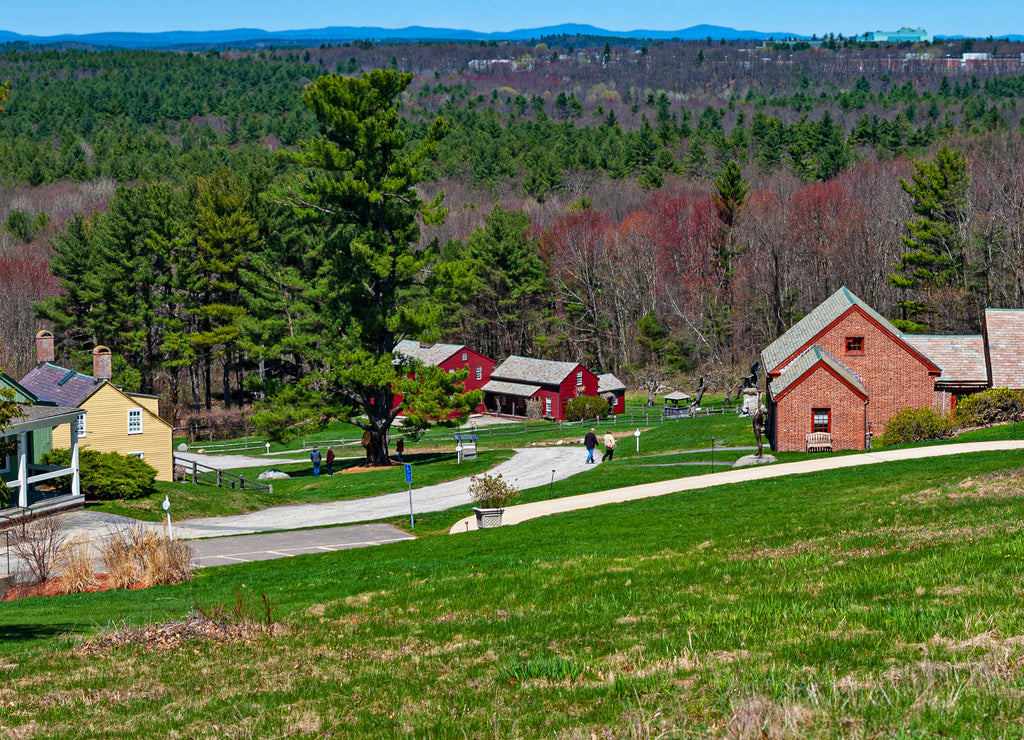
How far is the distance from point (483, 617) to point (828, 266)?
86307 millimetres

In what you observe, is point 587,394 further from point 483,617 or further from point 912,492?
point 483,617

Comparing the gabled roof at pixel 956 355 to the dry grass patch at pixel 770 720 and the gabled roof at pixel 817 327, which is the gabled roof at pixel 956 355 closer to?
the gabled roof at pixel 817 327

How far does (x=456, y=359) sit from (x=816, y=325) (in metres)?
40.1

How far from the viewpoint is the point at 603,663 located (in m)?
10.8

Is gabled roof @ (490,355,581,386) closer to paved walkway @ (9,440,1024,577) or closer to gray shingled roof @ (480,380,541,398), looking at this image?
gray shingled roof @ (480,380,541,398)

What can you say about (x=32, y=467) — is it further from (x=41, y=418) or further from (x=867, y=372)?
(x=867, y=372)

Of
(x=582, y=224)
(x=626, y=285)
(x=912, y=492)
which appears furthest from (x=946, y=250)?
(x=912, y=492)

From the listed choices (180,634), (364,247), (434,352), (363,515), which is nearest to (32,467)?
(363,515)

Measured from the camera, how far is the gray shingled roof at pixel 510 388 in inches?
3127

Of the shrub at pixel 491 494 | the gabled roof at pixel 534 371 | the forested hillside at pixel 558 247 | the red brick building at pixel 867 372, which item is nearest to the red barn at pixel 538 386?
the gabled roof at pixel 534 371

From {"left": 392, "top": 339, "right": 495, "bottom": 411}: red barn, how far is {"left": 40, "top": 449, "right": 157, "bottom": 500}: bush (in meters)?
44.1

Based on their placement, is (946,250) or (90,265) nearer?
(946,250)

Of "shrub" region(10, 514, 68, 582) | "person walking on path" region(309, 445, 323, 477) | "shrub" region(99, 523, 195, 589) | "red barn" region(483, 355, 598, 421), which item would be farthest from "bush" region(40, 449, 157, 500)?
"red barn" region(483, 355, 598, 421)

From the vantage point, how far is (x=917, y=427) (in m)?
42.5
